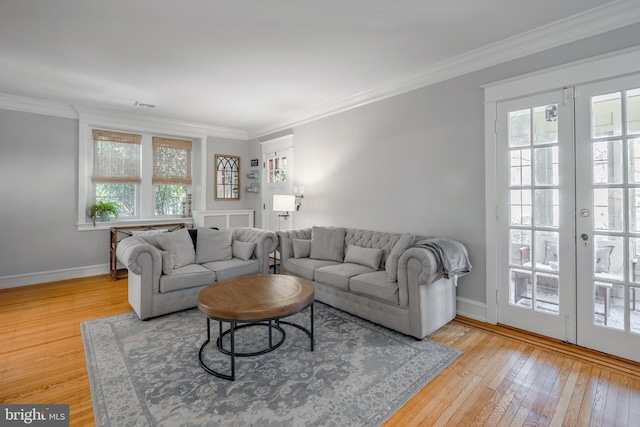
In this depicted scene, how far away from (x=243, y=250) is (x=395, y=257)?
2072 mm

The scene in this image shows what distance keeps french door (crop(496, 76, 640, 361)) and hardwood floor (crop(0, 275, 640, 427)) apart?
26cm

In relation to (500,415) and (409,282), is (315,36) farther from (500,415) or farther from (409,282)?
(500,415)

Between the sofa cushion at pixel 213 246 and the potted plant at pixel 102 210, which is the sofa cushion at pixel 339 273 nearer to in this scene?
the sofa cushion at pixel 213 246

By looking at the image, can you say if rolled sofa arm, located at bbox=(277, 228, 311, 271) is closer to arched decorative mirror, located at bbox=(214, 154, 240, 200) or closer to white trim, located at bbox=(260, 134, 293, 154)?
white trim, located at bbox=(260, 134, 293, 154)

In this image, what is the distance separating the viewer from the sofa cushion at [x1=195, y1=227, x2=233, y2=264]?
3881mm

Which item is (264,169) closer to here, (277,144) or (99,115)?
(277,144)

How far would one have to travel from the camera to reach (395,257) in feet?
9.85

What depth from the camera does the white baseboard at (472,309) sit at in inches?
122

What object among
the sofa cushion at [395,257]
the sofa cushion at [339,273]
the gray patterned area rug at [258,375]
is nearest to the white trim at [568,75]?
the sofa cushion at [395,257]

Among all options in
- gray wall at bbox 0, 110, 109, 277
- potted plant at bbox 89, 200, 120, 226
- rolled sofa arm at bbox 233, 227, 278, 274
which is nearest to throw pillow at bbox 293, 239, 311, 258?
rolled sofa arm at bbox 233, 227, 278, 274

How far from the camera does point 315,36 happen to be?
272 centimetres

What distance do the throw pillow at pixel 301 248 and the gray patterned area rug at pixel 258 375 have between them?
50.0 inches

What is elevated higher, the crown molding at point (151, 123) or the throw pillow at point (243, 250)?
the crown molding at point (151, 123)

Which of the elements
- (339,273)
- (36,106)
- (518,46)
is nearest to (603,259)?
(518,46)
